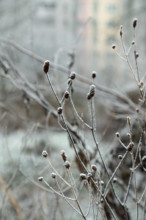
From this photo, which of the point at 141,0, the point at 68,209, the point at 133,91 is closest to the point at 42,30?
the point at 141,0

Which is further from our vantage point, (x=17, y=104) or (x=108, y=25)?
(x=108, y=25)

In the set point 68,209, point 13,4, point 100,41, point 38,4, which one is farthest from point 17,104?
point 100,41

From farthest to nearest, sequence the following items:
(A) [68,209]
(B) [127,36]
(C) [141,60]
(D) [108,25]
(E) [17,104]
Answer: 1. (D) [108,25]
2. (B) [127,36]
3. (E) [17,104]
4. (C) [141,60]
5. (A) [68,209]

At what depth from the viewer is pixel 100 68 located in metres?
11.7

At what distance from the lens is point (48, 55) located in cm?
902

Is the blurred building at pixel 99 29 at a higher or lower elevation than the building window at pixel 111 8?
lower

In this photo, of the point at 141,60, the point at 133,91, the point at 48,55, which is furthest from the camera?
the point at 48,55

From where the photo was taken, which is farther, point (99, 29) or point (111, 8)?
point (99, 29)

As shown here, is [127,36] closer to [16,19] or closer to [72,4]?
[16,19]

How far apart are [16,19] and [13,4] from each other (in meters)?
0.57

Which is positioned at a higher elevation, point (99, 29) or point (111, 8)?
point (111, 8)

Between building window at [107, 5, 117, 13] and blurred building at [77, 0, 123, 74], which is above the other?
building window at [107, 5, 117, 13]

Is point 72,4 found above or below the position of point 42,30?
above

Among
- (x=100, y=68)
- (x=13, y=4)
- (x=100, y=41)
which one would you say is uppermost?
(x=13, y=4)
